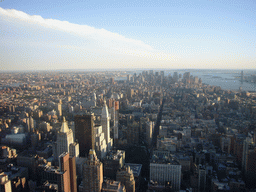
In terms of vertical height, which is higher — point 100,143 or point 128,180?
point 100,143

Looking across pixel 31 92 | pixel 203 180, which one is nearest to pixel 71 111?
pixel 31 92

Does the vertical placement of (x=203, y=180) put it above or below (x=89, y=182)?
below

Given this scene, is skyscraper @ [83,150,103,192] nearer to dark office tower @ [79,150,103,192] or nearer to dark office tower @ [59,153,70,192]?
dark office tower @ [79,150,103,192]

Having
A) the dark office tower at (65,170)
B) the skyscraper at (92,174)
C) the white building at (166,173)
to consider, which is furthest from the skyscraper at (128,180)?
the dark office tower at (65,170)

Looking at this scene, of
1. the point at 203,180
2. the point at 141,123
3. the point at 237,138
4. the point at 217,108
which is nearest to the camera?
the point at 203,180

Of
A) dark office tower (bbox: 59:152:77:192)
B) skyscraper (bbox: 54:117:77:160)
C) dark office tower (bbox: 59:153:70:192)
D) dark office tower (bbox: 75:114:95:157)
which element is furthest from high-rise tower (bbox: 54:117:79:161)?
dark office tower (bbox: 59:153:70:192)

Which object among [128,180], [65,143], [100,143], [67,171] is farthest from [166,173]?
[65,143]

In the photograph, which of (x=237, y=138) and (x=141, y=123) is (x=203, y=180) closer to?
(x=237, y=138)

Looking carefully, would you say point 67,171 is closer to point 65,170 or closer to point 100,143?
point 65,170
